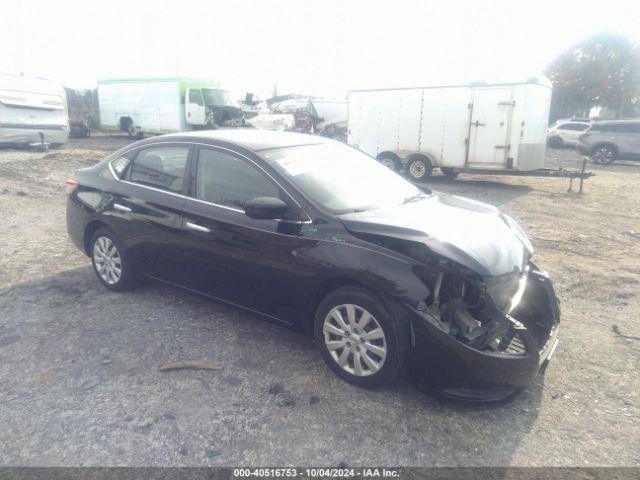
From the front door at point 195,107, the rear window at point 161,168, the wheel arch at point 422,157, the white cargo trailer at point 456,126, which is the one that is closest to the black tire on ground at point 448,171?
the white cargo trailer at point 456,126

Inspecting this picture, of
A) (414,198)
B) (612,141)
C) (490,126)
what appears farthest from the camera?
(612,141)

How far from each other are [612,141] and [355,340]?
1937 cm

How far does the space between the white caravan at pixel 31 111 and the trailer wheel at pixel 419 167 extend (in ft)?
37.7

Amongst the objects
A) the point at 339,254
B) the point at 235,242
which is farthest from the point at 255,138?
the point at 339,254

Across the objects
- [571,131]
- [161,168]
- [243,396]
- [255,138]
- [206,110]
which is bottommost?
[243,396]

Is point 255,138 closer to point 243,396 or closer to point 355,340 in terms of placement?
point 355,340

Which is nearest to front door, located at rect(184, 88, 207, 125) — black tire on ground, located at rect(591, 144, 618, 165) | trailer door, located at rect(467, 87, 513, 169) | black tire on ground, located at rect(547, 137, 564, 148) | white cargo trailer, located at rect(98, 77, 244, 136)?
white cargo trailer, located at rect(98, 77, 244, 136)

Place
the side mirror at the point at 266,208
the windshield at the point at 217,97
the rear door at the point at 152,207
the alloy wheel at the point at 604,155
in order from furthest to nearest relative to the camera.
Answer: the windshield at the point at 217,97 < the alloy wheel at the point at 604,155 < the rear door at the point at 152,207 < the side mirror at the point at 266,208

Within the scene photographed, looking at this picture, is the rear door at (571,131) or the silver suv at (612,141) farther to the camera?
the rear door at (571,131)

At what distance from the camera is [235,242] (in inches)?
155

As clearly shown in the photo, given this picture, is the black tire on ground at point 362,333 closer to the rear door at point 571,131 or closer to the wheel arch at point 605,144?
the wheel arch at point 605,144

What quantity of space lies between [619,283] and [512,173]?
7641 millimetres

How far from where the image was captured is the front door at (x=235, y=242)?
373 cm

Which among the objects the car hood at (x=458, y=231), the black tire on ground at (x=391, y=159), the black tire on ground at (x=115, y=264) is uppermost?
the car hood at (x=458, y=231)
